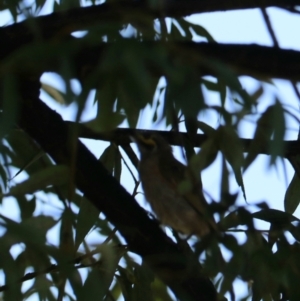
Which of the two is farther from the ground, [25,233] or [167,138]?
[167,138]

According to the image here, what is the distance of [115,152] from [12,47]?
24.6 inches

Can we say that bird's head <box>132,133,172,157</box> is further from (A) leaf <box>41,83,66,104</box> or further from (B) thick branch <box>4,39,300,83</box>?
(B) thick branch <box>4,39,300,83</box>

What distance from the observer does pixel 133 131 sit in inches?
85.1

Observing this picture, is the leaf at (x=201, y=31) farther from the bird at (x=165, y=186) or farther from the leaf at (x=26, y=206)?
the leaf at (x=26, y=206)

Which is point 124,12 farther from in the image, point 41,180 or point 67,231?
point 67,231

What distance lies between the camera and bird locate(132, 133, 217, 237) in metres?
2.26

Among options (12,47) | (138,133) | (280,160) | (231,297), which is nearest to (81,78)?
(12,47)

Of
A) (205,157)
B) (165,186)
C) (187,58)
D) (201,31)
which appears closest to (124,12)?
(187,58)

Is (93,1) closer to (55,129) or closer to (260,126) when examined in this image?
(55,129)

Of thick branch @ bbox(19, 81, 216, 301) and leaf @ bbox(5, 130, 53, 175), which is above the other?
leaf @ bbox(5, 130, 53, 175)

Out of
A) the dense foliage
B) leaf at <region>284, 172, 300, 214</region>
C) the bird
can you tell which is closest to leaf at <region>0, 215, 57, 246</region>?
the dense foliage

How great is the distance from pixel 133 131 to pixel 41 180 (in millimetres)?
662

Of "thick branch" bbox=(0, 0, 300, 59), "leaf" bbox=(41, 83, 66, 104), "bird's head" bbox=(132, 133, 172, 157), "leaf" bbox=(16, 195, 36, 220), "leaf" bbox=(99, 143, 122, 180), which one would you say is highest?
"leaf" bbox=(41, 83, 66, 104)

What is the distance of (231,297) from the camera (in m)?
1.64
